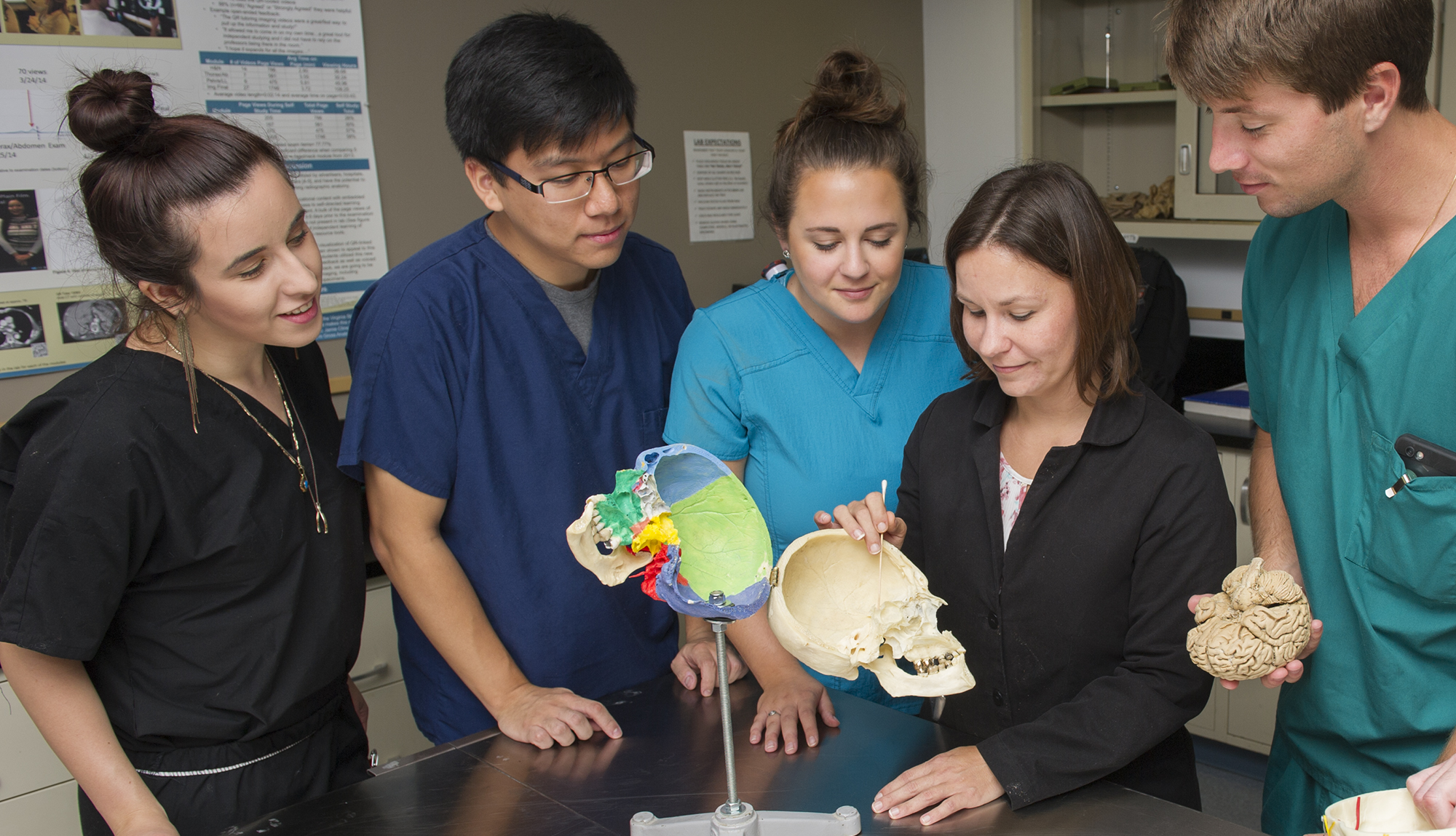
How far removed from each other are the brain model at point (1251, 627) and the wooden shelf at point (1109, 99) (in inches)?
102

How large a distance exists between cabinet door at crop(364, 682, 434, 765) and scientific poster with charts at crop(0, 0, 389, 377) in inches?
32.1

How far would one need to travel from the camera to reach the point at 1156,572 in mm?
1165

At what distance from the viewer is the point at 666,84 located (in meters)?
2.96

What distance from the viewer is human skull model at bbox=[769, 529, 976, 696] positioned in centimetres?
109

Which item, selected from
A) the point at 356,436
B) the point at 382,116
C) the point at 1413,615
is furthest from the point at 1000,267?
the point at 382,116

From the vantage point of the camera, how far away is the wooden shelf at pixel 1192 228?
3088 millimetres

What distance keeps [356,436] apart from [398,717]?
120 centimetres

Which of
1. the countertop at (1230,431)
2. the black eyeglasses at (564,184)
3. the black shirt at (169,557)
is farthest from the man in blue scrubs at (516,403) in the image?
the countertop at (1230,431)

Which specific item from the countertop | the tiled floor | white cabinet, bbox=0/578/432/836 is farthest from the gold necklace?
the tiled floor

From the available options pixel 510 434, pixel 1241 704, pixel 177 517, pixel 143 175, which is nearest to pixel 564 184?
pixel 510 434

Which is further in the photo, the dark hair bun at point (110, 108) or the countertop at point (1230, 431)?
the countertop at point (1230, 431)

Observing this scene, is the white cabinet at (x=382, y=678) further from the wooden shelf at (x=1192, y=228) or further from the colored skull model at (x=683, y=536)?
the wooden shelf at (x=1192, y=228)

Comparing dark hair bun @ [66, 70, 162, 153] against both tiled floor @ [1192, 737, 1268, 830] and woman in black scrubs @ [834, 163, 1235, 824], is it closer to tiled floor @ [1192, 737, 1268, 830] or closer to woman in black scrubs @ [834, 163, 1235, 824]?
woman in black scrubs @ [834, 163, 1235, 824]

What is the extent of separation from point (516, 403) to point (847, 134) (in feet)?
1.90
